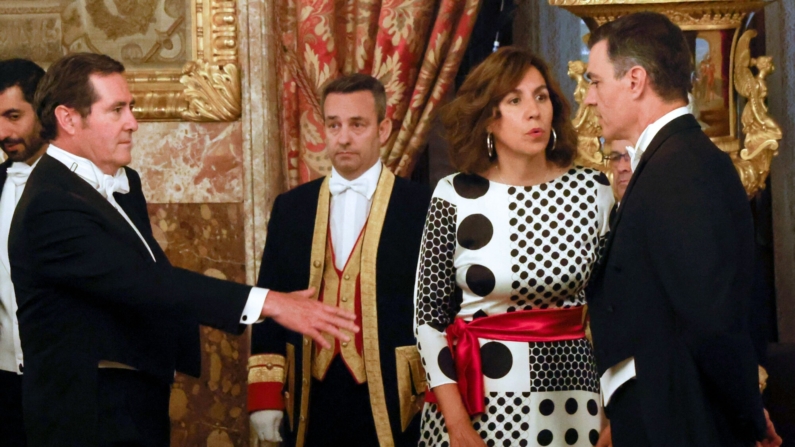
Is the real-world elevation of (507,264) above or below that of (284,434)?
above

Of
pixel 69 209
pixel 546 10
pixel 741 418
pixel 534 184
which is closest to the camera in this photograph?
pixel 741 418

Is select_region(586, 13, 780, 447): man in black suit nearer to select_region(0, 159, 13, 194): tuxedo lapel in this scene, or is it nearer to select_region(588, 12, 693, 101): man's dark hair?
select_region(588, 12, 693, 101): man's dark hair

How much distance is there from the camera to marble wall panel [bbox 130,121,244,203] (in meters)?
3.61

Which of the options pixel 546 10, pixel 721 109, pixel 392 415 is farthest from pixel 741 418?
pixel 546 10

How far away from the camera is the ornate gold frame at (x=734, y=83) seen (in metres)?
3.08

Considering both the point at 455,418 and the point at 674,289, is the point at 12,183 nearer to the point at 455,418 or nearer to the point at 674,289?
the point at 455,418

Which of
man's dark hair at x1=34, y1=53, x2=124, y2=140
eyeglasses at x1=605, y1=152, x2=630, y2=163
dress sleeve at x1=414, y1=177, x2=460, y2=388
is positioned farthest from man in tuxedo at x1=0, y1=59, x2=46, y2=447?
eyeglasses at x1=605, y1=152, x2=630, y2=163

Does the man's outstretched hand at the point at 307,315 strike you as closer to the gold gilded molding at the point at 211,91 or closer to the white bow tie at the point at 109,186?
the white bow tie at the point at 109,186

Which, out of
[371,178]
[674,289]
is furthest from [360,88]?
[674,289]

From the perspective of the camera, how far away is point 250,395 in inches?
108

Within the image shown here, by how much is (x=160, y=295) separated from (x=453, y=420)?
711 millimetres

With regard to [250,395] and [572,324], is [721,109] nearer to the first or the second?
[572,324]

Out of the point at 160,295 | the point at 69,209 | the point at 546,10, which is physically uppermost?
the point at 546,10

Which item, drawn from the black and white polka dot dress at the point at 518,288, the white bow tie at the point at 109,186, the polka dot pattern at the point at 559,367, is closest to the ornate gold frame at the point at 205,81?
the white bow tie at the point at 109,186
